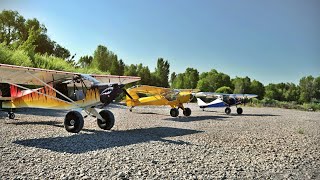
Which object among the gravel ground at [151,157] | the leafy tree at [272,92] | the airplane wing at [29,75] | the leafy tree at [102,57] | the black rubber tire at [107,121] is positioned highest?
the leafy tree at [102,57]

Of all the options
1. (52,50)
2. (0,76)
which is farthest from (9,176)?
(52,50)

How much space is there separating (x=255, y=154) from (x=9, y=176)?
19.0 ft

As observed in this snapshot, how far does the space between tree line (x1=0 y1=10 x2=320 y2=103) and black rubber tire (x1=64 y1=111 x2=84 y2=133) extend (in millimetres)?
11645

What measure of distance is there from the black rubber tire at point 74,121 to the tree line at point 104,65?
11.6m

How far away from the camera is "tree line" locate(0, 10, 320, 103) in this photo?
26.2m

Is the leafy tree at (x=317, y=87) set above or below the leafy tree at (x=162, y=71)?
below

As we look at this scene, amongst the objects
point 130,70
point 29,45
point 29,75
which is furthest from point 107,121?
point 130,70

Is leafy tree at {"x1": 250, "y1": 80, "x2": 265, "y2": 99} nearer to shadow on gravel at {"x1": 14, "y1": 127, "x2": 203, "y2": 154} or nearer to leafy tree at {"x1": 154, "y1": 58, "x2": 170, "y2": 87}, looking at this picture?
leafy tree at {"x1": 154, "y1": 58, "x2": 170, "y2": 87}

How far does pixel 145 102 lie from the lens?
20453 millimetres

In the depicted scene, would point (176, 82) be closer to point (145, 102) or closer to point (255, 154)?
point (145, 102)

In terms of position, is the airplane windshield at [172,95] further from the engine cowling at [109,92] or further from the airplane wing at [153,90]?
the engine cowling at [109,92]

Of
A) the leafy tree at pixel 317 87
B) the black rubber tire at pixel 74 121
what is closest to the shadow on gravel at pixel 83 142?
the black rubber tire at pixel 74 121

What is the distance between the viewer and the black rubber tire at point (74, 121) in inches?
390

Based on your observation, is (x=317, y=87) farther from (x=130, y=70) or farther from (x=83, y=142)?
(x=83, y=142)
